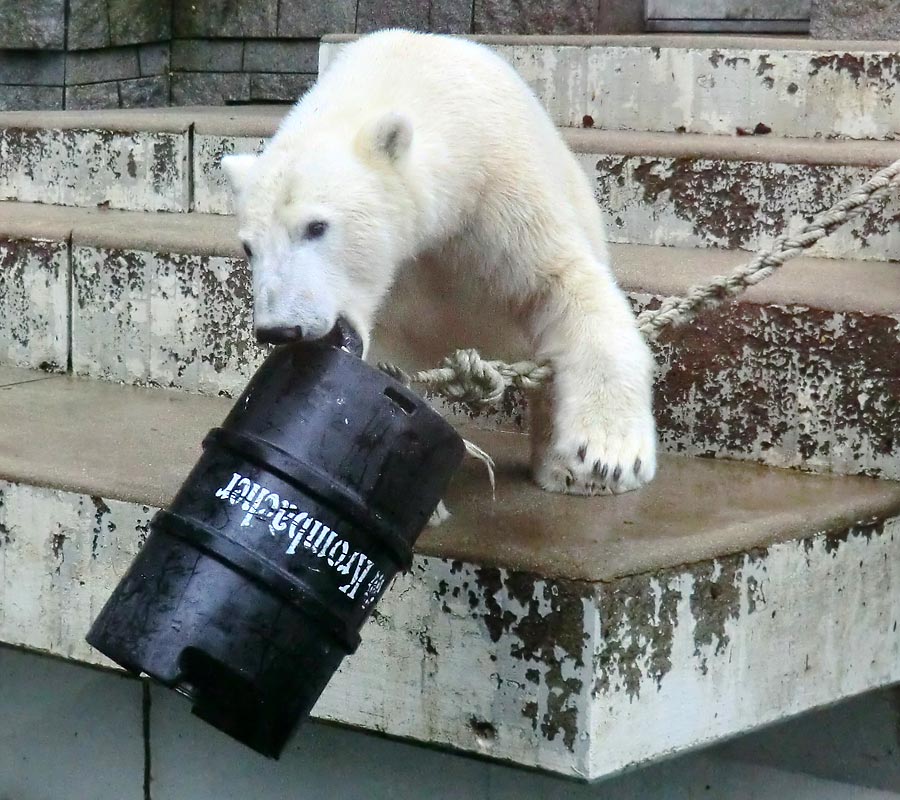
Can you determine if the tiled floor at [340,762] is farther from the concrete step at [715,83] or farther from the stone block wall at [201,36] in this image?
the stone block wall at [201,36]

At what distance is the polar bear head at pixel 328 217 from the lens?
5.95ft

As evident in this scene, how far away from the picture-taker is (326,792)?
7.95 ft

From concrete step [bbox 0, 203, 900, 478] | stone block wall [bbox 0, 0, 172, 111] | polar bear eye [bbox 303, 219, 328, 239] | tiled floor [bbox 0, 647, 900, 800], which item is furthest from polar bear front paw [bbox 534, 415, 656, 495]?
stone block wall [bbox 0, 0, 172, 111]

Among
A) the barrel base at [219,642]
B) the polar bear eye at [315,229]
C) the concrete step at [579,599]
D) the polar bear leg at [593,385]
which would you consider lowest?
the concrete step at [579,599]

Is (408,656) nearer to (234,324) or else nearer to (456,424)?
(456,424)

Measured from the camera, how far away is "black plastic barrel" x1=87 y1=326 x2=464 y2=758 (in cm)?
146

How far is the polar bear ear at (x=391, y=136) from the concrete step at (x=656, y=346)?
0.32 meters

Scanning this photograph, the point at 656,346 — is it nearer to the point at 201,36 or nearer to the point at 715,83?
the point at 715,83

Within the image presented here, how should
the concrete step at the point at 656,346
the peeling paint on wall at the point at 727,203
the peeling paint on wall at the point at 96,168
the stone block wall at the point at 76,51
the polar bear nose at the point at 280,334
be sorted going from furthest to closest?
the stone block wall at the point at 76,51
the peeling paint on wall at the point at 96,168
the peeling paint on wall at the point at 727,203
the concrete step at the point at 656,346
the polar bear nose at the point at 280,334

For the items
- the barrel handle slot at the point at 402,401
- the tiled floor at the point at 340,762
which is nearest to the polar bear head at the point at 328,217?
the barrel handle slot at the point at 402,401

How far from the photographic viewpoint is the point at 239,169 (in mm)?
2031

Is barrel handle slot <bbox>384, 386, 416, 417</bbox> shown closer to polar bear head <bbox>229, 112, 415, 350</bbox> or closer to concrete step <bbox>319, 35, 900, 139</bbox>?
polar bear head <bbox>229, 112, 415, 350</bbox>

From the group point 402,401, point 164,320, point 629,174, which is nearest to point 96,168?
point 164,320

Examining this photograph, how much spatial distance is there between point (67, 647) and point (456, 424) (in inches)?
33.8
